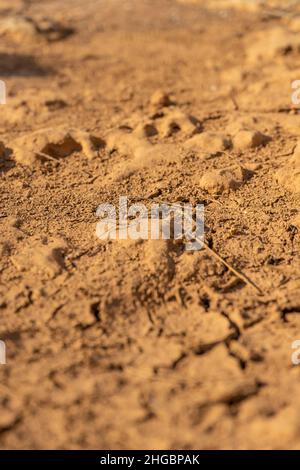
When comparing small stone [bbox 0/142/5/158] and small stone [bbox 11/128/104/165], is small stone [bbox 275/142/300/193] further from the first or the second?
small stone [bbox 0/142/5/158]

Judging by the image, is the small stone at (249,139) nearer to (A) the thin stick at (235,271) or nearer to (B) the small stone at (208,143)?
(B) the small stone at (208,143)

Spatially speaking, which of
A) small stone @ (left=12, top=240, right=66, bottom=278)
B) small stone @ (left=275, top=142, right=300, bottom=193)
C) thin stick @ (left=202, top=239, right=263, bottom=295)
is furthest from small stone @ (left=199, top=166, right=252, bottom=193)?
small stone @ (left=12, top=240, right=66, bottom=278)

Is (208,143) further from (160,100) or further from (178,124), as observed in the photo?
(160,100)

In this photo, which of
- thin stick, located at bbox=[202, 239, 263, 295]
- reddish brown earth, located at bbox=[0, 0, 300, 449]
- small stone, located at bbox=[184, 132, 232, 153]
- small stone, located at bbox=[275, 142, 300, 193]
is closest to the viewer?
reddish brown earth, located at bbox=[0, 0, 300, 449]

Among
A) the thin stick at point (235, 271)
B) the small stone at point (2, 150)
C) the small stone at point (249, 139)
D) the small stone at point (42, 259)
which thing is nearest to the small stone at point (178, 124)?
the small stone at point (249, 139)

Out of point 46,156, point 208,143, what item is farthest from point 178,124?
point 46,156

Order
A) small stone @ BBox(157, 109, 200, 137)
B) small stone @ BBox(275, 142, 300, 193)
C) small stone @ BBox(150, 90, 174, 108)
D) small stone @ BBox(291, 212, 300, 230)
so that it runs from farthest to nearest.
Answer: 1. small stone @ BBox(150, 90, 174, 108)
2. small stone @ BBox(157, 109, 200, 137)
3. small stone @ BBox(275, 142, 300, 193)
4. small stone @ BBox(291, 212, 300, 230)

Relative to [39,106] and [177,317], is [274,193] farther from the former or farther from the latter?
[39,106]

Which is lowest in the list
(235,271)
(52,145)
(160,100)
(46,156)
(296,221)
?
(235,271)

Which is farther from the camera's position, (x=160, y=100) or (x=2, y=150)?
(x=160, y=100)
